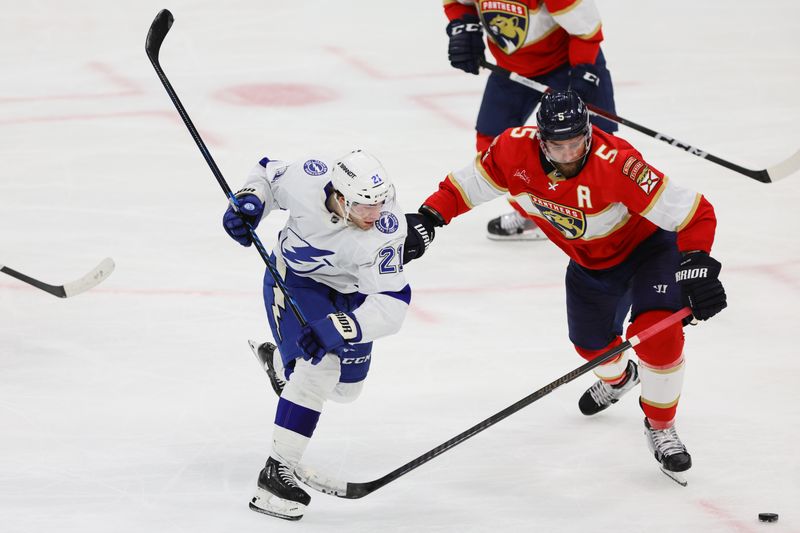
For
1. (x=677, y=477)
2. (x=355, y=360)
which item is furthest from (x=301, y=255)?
(x=677, y=477)

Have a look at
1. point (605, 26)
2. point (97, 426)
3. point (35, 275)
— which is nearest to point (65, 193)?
point (35, 275)

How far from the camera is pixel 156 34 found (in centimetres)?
401

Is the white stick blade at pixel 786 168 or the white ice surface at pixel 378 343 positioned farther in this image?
the white stick blade at pixel 786 168

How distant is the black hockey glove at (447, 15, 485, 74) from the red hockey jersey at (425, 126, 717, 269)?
155cm

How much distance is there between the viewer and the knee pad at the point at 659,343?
348 cm

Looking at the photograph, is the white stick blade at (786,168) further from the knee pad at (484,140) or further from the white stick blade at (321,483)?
the white stick blade at (321,483)

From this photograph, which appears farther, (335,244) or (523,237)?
(523,237)

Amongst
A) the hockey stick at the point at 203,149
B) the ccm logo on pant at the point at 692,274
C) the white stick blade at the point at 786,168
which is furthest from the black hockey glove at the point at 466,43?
the ccm logo on pant at the point at 692,274

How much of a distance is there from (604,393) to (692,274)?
790 millimetres

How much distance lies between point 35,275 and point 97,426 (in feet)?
4.26

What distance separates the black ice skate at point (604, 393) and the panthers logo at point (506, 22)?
5.27 ft

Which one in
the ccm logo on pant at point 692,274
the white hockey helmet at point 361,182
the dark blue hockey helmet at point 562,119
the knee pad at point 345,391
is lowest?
the knee pad at point 345,391

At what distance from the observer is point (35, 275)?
5.02 metres

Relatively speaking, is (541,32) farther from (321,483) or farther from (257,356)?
(321,483)
